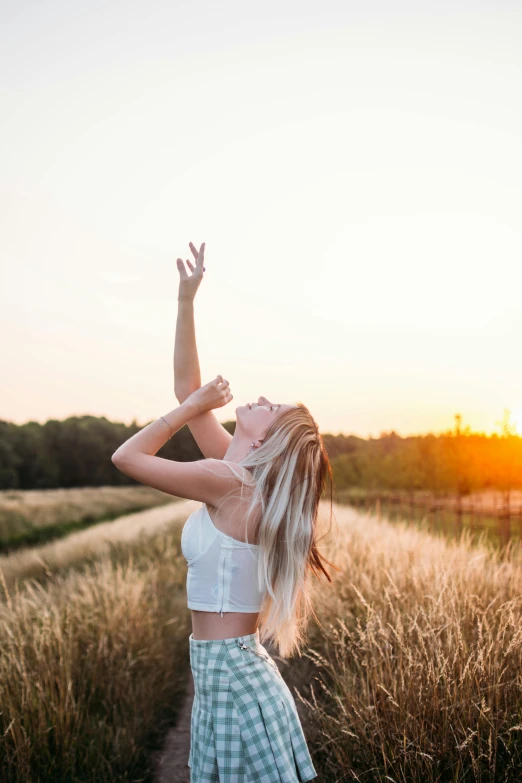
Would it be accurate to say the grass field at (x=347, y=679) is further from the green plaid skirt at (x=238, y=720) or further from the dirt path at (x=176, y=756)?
the green plaid skirt at (x=238, y=720)

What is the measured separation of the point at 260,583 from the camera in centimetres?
219

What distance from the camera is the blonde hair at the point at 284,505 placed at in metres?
2.21

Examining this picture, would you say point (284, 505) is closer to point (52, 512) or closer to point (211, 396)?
point (211, 396)

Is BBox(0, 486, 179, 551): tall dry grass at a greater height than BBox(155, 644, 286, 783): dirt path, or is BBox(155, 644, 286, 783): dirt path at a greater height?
BBox(155, 644, 286, 783): dirt path

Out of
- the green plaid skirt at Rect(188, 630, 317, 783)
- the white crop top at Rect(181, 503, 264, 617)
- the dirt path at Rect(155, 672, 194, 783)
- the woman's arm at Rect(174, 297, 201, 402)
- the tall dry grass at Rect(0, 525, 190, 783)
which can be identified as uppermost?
the woman's arm at Rect(174, 297, 201, 402)

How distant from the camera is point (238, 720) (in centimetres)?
213

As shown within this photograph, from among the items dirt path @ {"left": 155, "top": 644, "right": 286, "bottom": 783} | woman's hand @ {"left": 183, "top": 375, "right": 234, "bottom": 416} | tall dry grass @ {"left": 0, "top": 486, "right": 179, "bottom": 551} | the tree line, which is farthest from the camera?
tall dry grass @ {"left": 0, "top": 486, "right": 179, "bottom": 551}

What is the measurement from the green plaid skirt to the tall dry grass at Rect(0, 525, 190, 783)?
5.07ft

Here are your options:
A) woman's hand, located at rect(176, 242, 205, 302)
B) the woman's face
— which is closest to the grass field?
the woman's face

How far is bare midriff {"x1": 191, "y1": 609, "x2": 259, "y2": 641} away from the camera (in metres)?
2.21

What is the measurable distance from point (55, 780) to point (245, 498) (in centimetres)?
248

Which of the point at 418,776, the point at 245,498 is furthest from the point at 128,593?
the point at 245,498

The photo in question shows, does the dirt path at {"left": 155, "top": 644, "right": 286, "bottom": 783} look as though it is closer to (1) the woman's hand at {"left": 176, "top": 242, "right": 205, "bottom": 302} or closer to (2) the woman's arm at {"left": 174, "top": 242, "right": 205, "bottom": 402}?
(2) the woman's arm at {"left": 174, "top": 242, "right": 205, "bottom": 402}

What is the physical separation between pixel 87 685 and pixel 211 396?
3.04 meters
